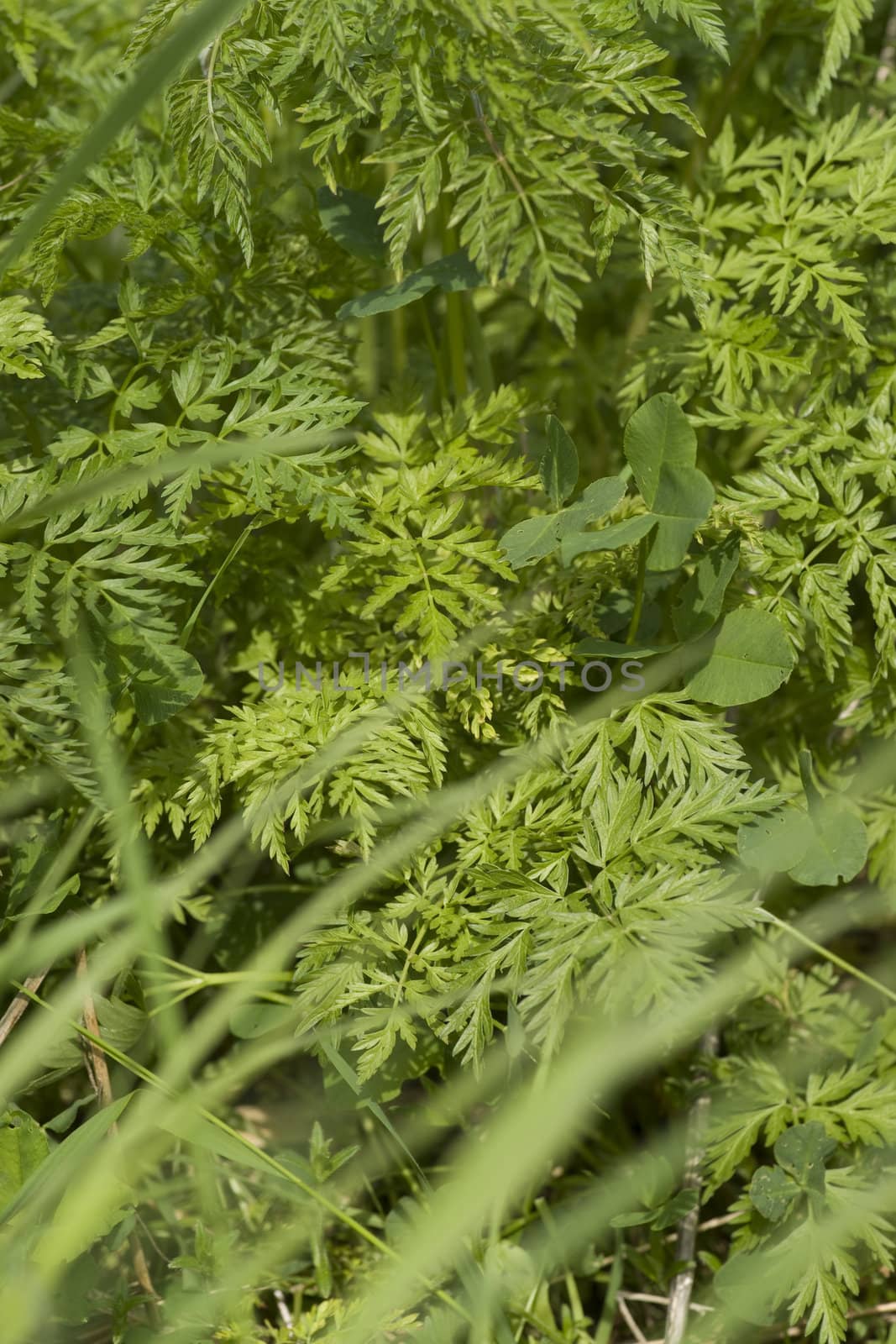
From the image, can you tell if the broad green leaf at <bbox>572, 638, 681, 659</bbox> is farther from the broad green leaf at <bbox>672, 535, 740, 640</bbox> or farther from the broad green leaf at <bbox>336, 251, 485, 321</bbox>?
the broad green leaf at <bbox>336, 251, 485, 321</bbox>

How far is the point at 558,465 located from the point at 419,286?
35 centimetres

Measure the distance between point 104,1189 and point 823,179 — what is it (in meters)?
1.70

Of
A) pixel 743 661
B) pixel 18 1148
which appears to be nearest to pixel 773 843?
pixel 743 661

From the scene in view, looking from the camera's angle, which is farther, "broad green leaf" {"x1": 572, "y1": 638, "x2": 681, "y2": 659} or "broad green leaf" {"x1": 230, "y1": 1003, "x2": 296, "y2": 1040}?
"broad green leaf" {"x1": 230, "y1": 1003, "x2": 296, "y2": 1040}

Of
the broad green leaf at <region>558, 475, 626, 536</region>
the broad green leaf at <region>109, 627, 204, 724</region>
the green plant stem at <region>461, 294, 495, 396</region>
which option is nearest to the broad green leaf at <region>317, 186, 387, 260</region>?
the green plant stem at <region>461, 294, 495, 396</region>

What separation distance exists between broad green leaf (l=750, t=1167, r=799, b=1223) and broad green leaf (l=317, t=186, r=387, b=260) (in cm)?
143

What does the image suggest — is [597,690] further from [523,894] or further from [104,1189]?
[104,1189]

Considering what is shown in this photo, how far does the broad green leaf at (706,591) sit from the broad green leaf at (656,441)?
0.11 meters

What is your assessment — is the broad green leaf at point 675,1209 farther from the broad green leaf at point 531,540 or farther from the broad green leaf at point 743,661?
the broad green leaf at point 531,540

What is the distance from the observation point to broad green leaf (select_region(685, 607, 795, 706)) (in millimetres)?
1482

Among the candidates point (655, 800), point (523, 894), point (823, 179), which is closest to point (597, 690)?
point (655, 800)

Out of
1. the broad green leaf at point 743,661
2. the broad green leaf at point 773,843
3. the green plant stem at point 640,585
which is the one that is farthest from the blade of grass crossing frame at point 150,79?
the broad green leaf at point 773,843

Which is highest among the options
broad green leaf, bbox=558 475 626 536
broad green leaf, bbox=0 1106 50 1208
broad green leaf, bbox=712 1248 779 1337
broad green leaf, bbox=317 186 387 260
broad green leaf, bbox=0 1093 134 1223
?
broad green leaf, bbox=317 186 387 260

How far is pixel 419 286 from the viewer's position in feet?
5.37
